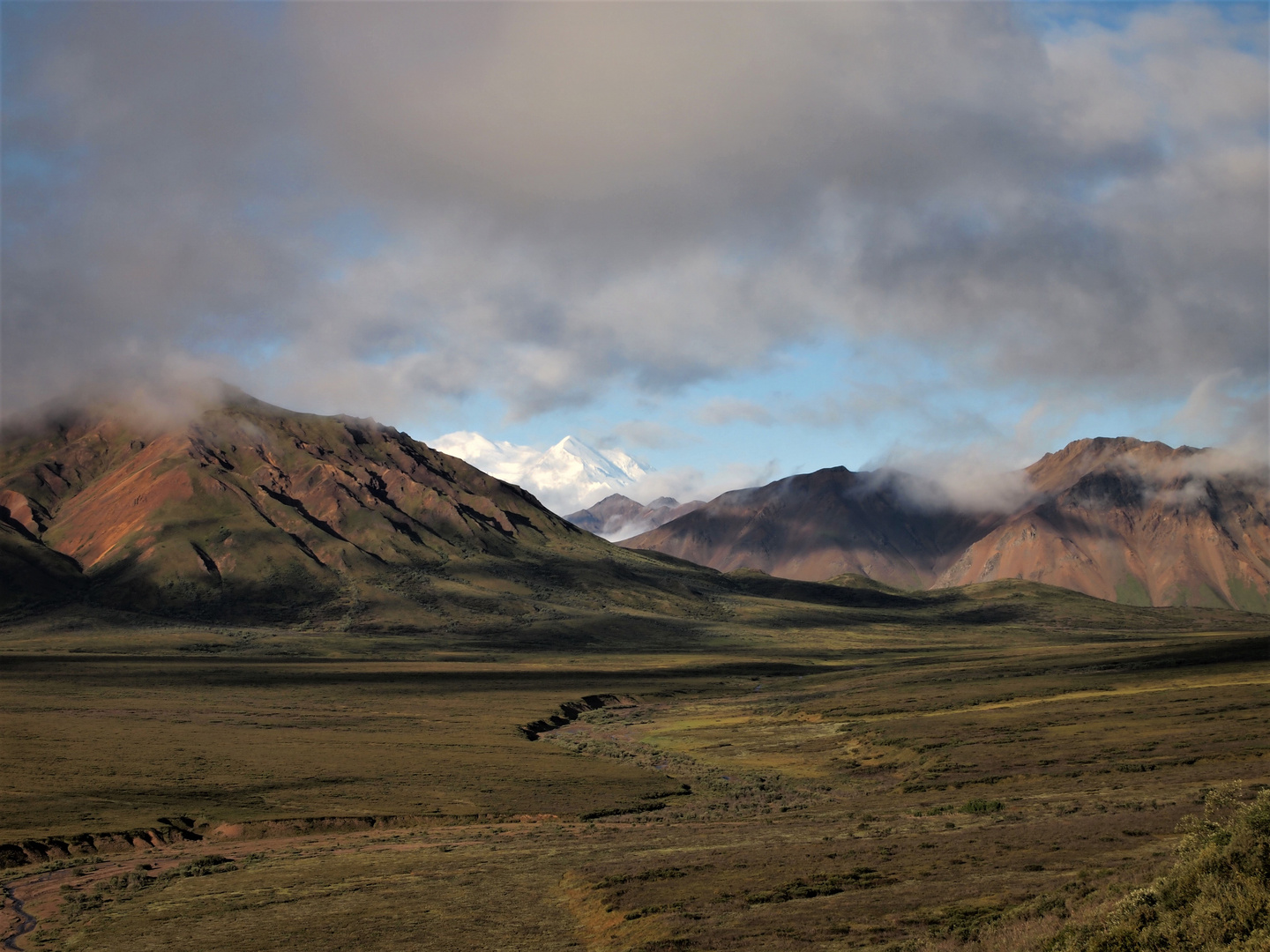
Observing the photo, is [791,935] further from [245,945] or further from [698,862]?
[245,945]

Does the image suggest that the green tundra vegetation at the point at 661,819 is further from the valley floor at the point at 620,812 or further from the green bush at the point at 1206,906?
A: the valley floor at the point at 620,812

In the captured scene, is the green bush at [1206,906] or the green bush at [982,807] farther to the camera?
the green bush at [982,807]

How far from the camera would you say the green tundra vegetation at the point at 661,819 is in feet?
90.5

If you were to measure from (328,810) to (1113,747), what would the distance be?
163 ft

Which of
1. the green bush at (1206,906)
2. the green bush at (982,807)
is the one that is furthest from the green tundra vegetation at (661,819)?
the green bush at (982,807)

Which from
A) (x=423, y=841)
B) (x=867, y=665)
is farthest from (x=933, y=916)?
(x=867, y=665)

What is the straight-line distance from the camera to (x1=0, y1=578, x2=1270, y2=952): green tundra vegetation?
27.6m

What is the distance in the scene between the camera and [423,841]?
49438 mm

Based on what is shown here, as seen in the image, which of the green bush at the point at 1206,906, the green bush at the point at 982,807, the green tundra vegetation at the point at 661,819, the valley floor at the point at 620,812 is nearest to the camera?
the green bush at the point at 1206,906

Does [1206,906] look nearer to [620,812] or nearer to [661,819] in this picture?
[661,819]

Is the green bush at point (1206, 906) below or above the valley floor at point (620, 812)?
above

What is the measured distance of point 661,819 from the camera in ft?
178

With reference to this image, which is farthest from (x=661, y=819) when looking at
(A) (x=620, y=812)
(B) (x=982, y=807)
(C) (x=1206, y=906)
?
(C) (x=1206, y=906)

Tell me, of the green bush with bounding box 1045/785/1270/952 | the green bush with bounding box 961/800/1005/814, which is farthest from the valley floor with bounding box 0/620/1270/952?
the green bush with bounding box 1045/785/1270/952
